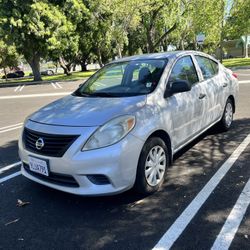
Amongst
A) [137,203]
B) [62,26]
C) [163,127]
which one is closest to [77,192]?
[137,203]

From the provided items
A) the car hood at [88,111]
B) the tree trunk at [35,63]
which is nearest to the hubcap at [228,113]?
the car hood at [88,111]

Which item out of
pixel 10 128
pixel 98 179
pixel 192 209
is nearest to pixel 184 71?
pixel 192 209

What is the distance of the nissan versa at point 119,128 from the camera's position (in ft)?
12.1

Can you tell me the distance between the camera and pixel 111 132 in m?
3.76

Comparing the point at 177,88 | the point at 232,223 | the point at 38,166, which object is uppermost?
the point at 177,88

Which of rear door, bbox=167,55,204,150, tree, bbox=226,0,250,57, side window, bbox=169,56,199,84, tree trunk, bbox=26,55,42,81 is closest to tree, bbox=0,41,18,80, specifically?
tree trunk, bbox=26,55,42,81

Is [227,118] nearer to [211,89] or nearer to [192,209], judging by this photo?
[211,89]

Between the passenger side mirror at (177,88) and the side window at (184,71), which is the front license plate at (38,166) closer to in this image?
the passenger side mirror at (177,88)

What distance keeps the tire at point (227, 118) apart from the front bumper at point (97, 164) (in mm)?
3251

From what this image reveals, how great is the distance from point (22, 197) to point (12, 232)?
85cm

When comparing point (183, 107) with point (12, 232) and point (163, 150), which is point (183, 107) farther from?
point (12, 232)

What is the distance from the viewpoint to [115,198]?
13.7ft

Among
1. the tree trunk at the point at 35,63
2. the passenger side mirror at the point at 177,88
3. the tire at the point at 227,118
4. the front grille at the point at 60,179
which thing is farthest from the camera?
the tree trunk at the point at 35,63

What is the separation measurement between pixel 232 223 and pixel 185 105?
1.88 m
